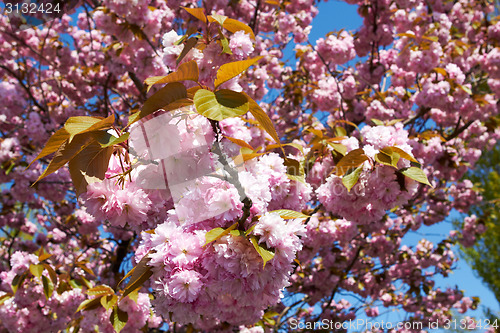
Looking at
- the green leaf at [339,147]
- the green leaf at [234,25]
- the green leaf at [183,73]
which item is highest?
the green leaf at [234,25]

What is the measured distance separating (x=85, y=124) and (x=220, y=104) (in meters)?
0.40

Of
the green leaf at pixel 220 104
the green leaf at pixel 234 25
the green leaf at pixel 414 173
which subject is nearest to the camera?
the green leaf at pixel 220 104

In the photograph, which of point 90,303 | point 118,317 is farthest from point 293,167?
point 90,303

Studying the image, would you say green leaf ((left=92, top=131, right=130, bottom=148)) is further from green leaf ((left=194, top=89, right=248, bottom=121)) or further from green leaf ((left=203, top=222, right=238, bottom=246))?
green leaf ((left=203, top=222, right=238, bottom=246))

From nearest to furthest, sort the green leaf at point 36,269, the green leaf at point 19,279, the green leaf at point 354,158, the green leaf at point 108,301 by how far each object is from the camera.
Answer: the green leaf at point 354,158, the green leaf at point 108,301, the green leaf at point 36,269, the green leaf at point 19,279

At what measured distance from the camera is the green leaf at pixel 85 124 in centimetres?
99

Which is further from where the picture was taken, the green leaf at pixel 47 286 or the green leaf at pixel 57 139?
the green leaf at pixel 47 286

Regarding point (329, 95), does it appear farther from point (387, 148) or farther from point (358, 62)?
point (387, 148)

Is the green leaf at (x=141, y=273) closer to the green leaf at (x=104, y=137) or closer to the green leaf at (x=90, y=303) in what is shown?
the green leaf at (x=104, y=137)

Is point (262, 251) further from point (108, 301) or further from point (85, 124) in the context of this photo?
point (108, 301)

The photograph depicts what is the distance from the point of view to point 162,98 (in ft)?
3.28

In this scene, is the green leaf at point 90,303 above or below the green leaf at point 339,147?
below

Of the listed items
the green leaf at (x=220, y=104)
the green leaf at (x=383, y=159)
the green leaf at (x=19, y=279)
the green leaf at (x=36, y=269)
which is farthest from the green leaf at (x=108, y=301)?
the green leaf at (x=383, y=159)

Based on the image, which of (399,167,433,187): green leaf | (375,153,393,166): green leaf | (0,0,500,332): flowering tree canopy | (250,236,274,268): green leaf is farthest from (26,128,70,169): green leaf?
(399,167,433,187): green leaf
